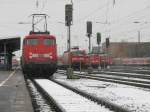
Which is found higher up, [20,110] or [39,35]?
[39,35]

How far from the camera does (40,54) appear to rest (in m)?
37.2

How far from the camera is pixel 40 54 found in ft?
122

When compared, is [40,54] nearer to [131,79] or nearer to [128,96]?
[131,79]

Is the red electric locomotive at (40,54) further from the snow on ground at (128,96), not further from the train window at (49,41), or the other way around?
the snow on ground at (128,96)

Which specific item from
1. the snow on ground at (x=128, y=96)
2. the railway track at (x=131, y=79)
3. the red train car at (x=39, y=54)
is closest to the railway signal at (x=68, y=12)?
the railway track at (x=131, y=79)

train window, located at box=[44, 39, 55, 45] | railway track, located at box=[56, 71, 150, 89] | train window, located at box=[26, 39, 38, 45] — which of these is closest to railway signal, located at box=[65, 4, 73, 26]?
railway track, located at box=[56, 71, 150, 89]

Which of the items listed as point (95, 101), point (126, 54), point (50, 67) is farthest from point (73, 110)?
point (126, 54)

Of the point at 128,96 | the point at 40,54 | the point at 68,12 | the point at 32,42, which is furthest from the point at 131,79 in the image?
the point at 128,96

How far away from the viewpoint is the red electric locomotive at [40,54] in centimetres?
3662

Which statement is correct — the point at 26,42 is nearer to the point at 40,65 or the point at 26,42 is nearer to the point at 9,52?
the point at 40,65

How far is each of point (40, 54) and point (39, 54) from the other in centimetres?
10

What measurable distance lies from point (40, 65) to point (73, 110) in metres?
24.1

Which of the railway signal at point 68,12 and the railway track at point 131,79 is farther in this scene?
the railway signal at point 68,12

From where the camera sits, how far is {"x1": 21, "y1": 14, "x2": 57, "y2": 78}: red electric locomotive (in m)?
36.6
